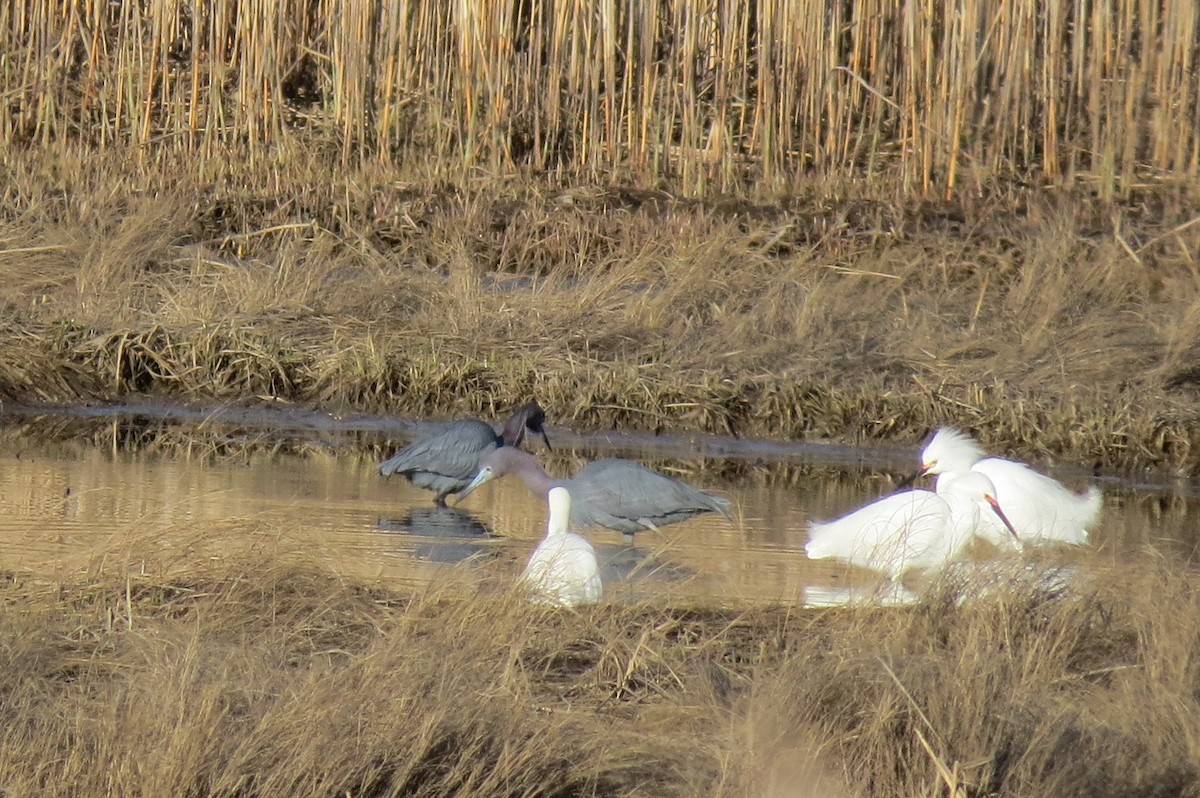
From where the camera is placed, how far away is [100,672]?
4.57 meters

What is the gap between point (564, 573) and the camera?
5.38 metres

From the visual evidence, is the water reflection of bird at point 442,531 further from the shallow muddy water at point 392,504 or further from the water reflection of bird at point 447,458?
the water reflection of bird at point 447,458

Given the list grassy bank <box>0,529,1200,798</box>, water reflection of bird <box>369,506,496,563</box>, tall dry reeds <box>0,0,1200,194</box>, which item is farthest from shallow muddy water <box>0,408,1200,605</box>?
tall dry reeds <box>0,0,1200,194</box>

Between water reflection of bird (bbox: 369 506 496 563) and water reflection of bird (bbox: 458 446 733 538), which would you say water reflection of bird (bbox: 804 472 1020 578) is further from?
water reflection of bird (bbox: 369 506 496 563)

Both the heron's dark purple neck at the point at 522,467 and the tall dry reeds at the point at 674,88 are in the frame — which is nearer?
the heron's dark purple neck at the point at 522,467

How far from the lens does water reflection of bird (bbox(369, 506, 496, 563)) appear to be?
6.58 metres

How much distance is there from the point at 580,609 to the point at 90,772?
1.94 metres

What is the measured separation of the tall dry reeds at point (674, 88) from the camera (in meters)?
12.7

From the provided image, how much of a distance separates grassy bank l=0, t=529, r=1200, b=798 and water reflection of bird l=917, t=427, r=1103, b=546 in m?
1.37

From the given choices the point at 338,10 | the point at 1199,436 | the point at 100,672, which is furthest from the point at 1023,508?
the point at 338,10

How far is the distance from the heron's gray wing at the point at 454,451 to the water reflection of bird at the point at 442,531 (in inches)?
7.2

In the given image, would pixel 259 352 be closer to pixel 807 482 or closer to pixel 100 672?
pixel 807 482

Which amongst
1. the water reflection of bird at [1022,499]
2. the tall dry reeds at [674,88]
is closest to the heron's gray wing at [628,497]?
the water reflection of bird at [1022,499]

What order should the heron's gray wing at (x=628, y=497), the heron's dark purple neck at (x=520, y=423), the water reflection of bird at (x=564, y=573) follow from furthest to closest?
the heron's dark purple neck at (x=520, y=423) < the heron's gray wing at (x=628, y=497) < the water reflection of bird at (x=564, y=573)
